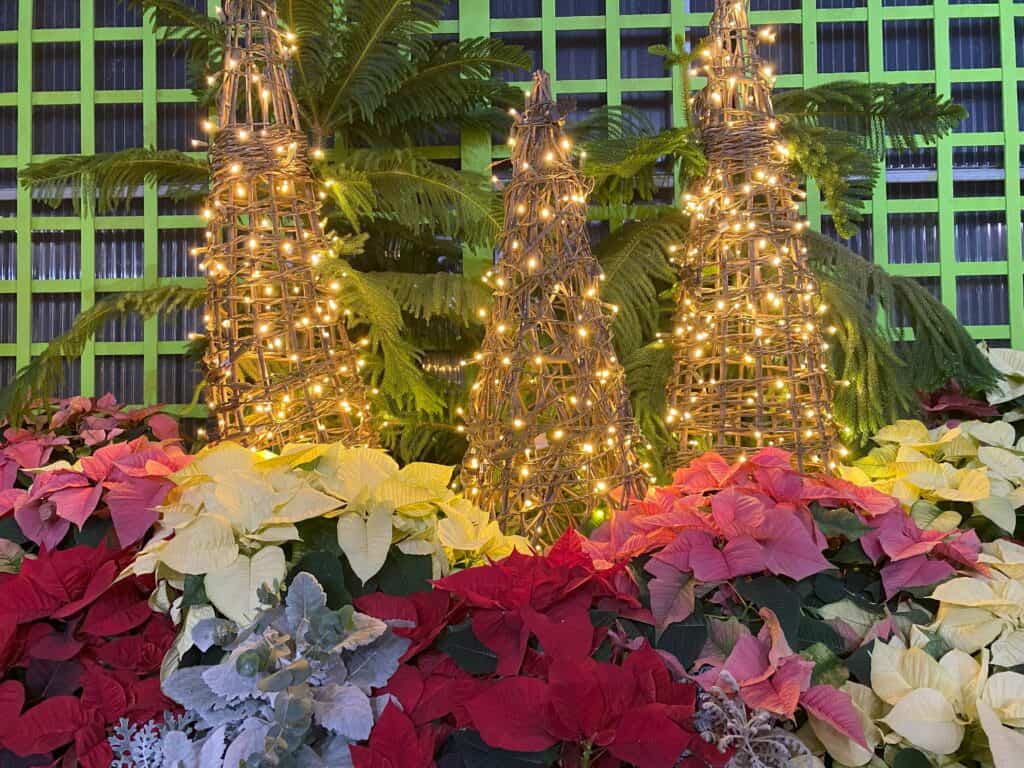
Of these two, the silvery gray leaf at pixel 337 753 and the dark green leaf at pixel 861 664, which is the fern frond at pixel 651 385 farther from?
the silvery gray leaf at pixel 337 753

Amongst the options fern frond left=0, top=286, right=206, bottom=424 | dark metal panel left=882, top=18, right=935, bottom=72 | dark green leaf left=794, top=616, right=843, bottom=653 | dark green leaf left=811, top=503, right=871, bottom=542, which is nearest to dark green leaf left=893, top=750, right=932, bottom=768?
dark green leaf left=794, top=616, right=843, bottom=653

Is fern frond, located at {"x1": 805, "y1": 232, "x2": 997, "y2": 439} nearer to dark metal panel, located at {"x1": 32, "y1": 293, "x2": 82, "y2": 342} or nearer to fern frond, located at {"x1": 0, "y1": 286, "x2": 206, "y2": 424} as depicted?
fern frond, located at {"x1": 0, "y1": 286, "x2": 206, "y2": 424}

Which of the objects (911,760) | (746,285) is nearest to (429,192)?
(746,285)

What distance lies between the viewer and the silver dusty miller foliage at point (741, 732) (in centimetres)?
71

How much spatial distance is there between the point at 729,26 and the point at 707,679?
967mm

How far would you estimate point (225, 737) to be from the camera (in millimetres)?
738

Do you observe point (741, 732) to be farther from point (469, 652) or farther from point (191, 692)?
point (191, 692)

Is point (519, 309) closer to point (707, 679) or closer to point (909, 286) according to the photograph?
point (707, 679)

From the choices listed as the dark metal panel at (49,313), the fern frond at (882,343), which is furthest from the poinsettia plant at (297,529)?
the dark metal panel at (49,313)

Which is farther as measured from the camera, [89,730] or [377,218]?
[377,218]

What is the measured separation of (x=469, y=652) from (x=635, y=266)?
1102 millimetres

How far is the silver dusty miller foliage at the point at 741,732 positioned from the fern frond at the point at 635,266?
3.32 ft

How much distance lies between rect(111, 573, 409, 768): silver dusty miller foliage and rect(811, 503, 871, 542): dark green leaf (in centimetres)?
46

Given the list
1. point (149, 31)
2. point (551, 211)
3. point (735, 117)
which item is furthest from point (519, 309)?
point (149, 31)
